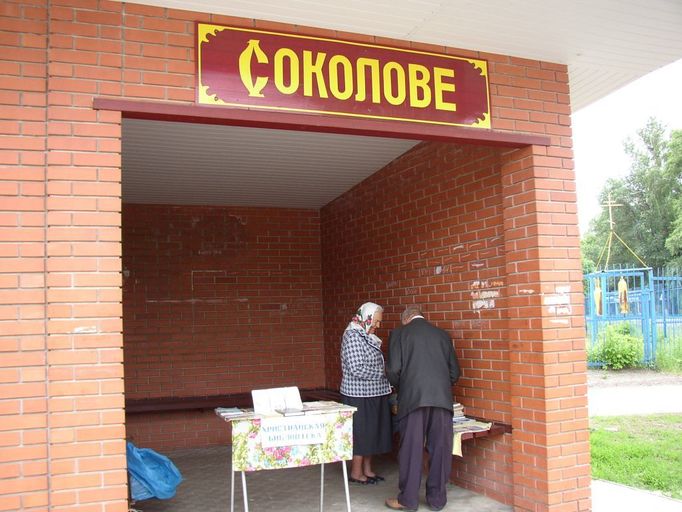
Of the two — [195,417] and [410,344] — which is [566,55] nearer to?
[410,344]

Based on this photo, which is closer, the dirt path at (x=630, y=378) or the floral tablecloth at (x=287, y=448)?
the floral tablecloth at (x=287, y=448)

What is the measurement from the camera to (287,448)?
4777mm

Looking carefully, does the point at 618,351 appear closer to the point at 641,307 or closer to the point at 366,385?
the point at 641,307

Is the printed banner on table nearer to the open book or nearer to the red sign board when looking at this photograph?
the open book

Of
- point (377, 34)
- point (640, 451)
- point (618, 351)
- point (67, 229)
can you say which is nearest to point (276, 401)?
point (67, 229)

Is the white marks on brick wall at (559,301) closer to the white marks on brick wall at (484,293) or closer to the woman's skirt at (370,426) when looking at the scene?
the white marks on brick wall at (484,293)

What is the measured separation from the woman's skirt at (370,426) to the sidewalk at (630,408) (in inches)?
77.0

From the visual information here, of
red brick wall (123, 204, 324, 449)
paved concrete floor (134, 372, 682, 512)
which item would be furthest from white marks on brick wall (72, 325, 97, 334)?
red brick wall (123, 204, 324, 449)

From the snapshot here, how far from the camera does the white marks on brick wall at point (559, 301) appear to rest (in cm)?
509

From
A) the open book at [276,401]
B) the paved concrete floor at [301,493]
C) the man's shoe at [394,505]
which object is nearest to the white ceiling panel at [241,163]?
the open book at [276,401]

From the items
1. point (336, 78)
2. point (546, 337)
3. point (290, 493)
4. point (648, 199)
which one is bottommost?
point (290, 493)

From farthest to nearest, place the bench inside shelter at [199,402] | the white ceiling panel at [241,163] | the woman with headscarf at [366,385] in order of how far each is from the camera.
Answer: the bench inside shelter at [199,402], the white ceiling panel at [241,163], the woman with headscarf at [366,385]

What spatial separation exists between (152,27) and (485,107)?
8.29 ft

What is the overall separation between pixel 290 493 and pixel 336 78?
3866 mm
